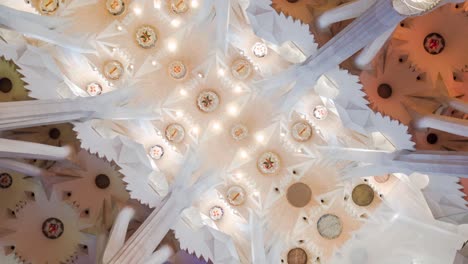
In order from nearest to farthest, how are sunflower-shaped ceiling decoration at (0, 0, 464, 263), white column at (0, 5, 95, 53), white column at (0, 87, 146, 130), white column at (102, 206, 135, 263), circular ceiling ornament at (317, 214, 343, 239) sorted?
white column at (0, 87, 146, 130) < white column at (0, 5, 95, 53) < white column at (102, 206, 135, 263) < sunflower-shaped ceiling decoration at (0, 0, 464, 263) < circular ceiling ornament at (317, 214, 343, 239)

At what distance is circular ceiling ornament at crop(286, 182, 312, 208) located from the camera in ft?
34.7

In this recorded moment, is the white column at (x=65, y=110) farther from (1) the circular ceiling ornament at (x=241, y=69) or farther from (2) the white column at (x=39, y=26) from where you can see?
(1) the circular ceiling ornament at (x=241, y=69)

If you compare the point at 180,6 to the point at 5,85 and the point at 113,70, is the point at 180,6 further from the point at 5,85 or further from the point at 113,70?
the point at 5,85

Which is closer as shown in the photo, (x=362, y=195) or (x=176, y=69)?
(x=362, y=195)

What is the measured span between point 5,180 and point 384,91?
8.73m

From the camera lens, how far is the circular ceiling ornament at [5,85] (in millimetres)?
9945

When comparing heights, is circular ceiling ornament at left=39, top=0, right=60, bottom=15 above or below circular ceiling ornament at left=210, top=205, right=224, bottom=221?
above

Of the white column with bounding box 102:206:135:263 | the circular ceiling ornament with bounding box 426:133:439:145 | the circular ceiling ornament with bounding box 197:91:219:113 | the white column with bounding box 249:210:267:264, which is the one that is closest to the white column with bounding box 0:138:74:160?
the white column with bounding box 102:206:135:263

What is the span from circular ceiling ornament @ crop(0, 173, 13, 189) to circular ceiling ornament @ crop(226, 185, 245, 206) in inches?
204

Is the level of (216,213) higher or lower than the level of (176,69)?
lower

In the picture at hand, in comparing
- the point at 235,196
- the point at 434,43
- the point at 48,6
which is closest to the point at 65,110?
the point at 48,6

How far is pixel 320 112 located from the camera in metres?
10.2

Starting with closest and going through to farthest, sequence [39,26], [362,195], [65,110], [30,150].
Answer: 1. [65,110]
2. [30,150]
3. [39,26]
4. [362,195]

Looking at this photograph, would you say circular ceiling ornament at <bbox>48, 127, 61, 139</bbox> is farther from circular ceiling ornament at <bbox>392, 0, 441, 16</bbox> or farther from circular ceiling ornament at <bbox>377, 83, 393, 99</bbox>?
circular ceiling ornament at <bbox>392, 0, 441, 16</bbox>
